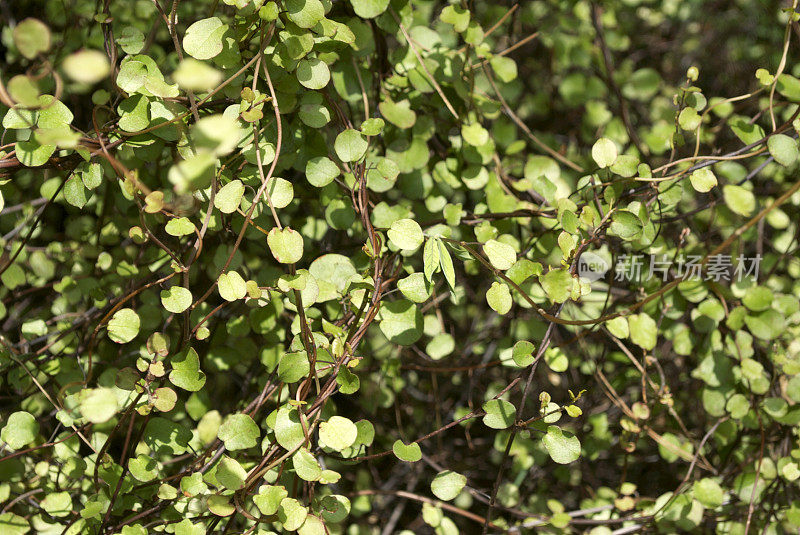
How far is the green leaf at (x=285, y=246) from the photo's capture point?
0.63m

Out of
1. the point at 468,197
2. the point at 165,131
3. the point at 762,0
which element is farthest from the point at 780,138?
the point at 762,0

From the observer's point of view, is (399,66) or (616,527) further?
(616,527)

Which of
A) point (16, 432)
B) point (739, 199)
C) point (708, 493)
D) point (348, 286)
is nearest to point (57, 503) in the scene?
point (16, 432)

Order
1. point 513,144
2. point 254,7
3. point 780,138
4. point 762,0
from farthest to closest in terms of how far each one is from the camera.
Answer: point 762,0
point 513,144
point 780,138
point 254,7

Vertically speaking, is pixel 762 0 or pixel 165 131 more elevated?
pixel 165 131

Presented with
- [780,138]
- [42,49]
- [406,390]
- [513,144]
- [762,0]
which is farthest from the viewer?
[762,0]

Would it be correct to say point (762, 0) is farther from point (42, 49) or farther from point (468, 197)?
point (42, 49)

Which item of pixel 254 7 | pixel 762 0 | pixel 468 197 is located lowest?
pixel 468 197

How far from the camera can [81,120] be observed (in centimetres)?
108

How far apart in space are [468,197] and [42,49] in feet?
2.40

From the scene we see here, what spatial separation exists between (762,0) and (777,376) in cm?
113

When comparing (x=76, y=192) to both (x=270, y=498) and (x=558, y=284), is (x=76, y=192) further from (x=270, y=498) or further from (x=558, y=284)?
(x=558, y=284)

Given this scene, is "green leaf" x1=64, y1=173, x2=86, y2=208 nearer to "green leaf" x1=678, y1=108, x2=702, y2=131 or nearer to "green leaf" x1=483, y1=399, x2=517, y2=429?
"green leaf" x1=483, y1=399, x2=517, y2=429

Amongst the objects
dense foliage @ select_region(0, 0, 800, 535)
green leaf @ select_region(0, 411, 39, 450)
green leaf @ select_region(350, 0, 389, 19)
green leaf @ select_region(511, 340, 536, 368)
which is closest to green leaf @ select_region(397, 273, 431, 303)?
dense foliage @ select_region(0, 0, 800, 535)
